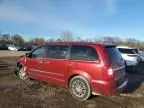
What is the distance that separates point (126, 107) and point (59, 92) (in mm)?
2447

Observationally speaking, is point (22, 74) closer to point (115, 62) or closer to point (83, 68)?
point (83, 68)

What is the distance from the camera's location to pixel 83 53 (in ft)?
23.6

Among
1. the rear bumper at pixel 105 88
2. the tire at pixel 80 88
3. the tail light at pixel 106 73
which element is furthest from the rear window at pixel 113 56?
the tire at pixel 80 88

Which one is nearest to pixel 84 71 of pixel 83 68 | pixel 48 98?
pixel 83 68

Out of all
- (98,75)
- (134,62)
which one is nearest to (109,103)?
(98,75)

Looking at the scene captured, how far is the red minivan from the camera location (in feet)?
22.0

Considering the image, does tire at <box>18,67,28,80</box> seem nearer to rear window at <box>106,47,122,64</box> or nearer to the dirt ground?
the dirt ground

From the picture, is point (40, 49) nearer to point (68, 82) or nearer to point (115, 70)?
point (68, 82)

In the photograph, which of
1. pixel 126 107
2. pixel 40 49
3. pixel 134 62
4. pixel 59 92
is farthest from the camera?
pixel 134 62

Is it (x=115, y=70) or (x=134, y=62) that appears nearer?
(x=115, y=70)

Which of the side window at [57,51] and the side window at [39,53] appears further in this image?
the side window at [39,53]

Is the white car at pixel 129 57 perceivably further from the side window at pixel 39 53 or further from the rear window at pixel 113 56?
the side window at pixel 39 53

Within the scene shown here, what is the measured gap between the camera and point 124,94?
8141mm

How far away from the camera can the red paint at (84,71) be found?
6.67 m
